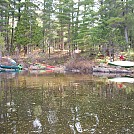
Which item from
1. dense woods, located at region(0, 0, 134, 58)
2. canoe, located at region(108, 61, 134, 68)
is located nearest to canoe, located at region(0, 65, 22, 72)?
dense woods, located at region(0, 0, 134, 58)

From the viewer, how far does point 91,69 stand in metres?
33.3

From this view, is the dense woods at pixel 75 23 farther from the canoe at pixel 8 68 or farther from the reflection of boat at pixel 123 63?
the canoe at pixel 8 68

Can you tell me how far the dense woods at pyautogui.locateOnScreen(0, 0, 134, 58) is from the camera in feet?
116

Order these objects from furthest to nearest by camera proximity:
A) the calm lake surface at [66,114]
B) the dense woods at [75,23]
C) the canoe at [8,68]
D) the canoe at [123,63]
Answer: the dense woods at [75,23]
the canoe at [8,68]
the canoe at [123,63]
the calm lake surface at [66,114]

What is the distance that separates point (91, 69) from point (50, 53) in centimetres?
1190

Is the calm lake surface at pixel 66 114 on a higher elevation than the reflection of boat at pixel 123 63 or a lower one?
lower

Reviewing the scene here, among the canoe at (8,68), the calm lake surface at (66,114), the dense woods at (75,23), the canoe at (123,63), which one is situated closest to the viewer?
the calm lake surface at (66,114)

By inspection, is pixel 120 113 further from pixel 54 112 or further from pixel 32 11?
pixel 32 11

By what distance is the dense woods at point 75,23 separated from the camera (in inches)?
1394

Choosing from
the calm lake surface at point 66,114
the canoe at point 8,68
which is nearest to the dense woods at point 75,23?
the canoe at point 8,68

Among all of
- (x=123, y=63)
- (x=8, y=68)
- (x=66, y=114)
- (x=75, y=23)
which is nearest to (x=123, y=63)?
(x=123, y=63)

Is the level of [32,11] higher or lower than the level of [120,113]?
higher

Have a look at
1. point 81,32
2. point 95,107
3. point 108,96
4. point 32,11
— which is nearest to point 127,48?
point 81,32

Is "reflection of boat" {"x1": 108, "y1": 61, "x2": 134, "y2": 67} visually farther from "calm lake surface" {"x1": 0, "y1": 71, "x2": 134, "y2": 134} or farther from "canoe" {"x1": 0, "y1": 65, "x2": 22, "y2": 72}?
"calm lake surface" {"x1": 0, "y1": 71, "x2": 134, "y2": 134}
